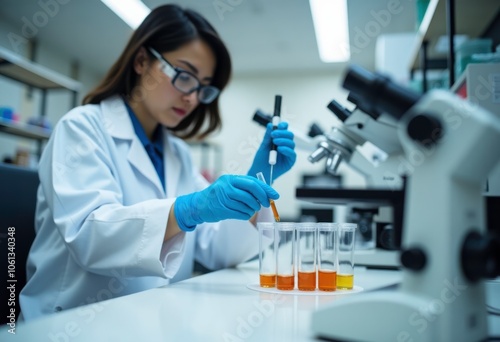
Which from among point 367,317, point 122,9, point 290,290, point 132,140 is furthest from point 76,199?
point 122,9

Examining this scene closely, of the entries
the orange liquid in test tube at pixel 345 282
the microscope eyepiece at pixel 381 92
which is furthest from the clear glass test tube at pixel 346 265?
the microscope eyepiece at pixel 381 92

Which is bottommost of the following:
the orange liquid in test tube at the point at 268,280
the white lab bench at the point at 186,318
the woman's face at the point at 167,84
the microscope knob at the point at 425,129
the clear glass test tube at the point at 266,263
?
the white lab bench at the point at 186,318

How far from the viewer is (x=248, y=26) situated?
4441 mm

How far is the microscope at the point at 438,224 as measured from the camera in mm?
431

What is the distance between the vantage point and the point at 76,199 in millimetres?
954

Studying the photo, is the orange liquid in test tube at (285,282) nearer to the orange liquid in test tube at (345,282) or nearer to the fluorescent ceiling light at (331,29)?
the orange liquid in test tube at (345,282)

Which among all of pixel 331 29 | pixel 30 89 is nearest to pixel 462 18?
pixel 331 29

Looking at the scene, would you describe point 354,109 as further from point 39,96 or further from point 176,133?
point 39,96

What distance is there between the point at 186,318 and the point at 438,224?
406mm

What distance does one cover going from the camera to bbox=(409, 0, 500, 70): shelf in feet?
4.90

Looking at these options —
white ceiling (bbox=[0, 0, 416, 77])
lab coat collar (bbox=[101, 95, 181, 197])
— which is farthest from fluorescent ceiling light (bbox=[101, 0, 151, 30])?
lab coat collar (bbox=[101, 95, 181, 197])

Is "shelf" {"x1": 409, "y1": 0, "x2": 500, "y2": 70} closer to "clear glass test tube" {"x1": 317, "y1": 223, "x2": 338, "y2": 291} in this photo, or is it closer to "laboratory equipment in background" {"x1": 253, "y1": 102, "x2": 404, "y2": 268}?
"laboratory equipment in background" {"x1": 253, "y1": 102, "x2": 404, "y2": 268}

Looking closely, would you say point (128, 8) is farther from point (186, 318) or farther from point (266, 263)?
point (186, 318)

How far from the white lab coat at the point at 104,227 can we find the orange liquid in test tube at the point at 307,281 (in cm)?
31
